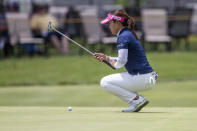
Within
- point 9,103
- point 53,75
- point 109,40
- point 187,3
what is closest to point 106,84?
point 9,103

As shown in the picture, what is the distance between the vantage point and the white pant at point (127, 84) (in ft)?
29.7

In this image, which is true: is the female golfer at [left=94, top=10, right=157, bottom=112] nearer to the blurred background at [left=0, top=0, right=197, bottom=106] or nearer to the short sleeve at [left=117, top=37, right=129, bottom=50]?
the short sleeve at [left=117, top=37, right=129, bottom=50]

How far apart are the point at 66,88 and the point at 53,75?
6.98 ft

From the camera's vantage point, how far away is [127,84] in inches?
357

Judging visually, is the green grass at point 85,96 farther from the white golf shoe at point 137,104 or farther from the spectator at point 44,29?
the white golf shoe at point 137,104

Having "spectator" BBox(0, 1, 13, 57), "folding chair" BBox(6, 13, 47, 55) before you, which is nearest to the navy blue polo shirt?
"folding chair" BBox(6, 13, 47, 55)

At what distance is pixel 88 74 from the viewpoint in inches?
746

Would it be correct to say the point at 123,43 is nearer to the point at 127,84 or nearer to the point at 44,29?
the point at 127,84
